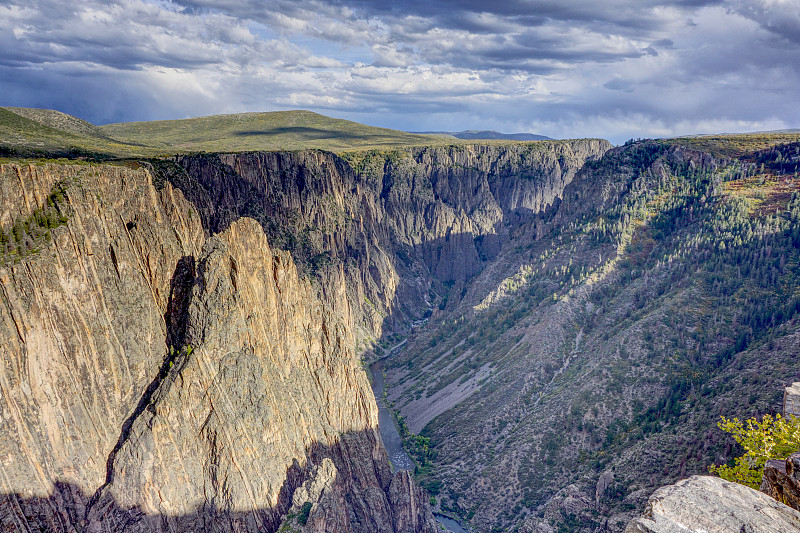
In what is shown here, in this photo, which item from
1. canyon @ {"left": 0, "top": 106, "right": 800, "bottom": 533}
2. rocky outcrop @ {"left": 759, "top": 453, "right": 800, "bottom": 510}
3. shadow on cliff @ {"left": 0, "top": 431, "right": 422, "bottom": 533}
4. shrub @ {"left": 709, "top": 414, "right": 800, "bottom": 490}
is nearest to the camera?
rocky outcrop @ {"left": 759, "top": 453, "right": 800, "bottom": 510}

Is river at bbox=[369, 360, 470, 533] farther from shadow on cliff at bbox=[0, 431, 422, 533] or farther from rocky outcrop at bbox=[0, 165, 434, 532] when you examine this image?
shadow on cliff at bbox=[0, 431, 422, 533]

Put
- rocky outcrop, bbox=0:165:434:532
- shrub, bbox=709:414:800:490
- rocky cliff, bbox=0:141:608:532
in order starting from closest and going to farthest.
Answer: shrub, bbox=709:414:800:490
rocky outcrop, bbox=0:165:434:532
rocky cliff, bbox=0:141:608:532

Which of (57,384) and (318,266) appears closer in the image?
(57,384)

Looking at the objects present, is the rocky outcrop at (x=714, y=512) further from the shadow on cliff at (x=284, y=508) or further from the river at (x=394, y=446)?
the river at (x=394, y=446)

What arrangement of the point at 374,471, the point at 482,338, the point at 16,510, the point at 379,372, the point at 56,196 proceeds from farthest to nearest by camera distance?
the point at 379,372, the point at 482,338, the point at 374,471, the point at 56,196, the point at 16,510

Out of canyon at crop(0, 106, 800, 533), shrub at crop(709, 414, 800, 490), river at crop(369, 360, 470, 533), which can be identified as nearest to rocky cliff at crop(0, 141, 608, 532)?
canyon at crop(0, 106, 800, 533)

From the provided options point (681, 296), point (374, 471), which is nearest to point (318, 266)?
point (374, 471)

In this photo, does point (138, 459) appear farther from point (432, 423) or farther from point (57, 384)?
point (432, 423)
